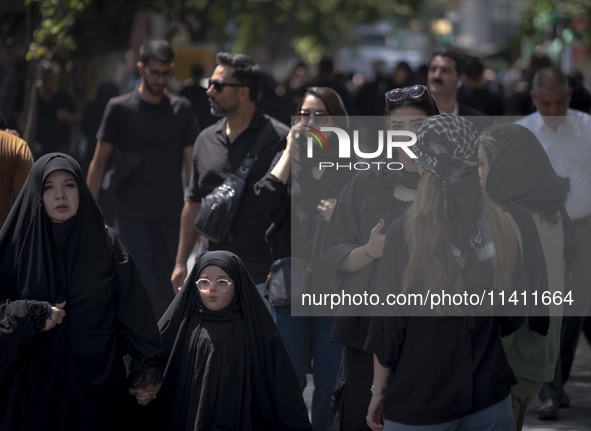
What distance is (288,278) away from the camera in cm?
575

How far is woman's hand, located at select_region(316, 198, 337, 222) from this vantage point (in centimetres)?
560

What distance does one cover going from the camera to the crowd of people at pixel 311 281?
3992mm

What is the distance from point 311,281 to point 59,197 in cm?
142

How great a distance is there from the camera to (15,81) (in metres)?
12.1

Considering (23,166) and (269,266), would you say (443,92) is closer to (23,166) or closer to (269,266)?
(269,266)

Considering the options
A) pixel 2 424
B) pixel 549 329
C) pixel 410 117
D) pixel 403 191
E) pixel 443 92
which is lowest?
pixel 2 424

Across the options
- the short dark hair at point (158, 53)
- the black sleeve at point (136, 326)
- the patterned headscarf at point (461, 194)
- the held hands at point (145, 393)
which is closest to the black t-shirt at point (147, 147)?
the short dark hair at point (158, 53)

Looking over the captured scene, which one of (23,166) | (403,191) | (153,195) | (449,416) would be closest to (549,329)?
(403,191)

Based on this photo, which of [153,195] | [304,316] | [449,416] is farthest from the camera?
[153,195]

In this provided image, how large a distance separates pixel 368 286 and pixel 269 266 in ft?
5.23

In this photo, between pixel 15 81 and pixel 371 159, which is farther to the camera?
pixel 15 81

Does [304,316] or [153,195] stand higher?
[153,195]

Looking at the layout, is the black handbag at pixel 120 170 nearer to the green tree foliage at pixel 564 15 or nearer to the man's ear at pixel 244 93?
the man's ear at pixel 244 93

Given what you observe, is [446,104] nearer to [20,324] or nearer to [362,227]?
[362,227]
